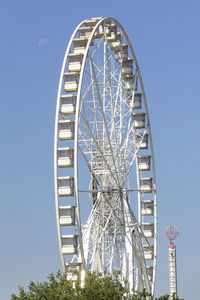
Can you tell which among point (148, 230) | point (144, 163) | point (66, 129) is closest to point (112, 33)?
point (144, 163)

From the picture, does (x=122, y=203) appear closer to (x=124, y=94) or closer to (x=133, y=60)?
(x=124, y=94)

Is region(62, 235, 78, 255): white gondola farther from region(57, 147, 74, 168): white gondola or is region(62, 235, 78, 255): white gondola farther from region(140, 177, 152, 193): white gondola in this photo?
region(140, 177, 152, 193): white gondola

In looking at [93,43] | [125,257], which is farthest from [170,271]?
[93,43]

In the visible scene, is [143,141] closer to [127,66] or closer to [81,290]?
[127,66]

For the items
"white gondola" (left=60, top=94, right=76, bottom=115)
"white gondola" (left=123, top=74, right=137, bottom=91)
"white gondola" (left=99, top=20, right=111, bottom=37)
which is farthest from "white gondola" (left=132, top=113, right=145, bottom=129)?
"white gondola" (left=60, top=94, right=76, bottom=115)

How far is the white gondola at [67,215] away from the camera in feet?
135

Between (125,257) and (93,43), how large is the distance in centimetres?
1283

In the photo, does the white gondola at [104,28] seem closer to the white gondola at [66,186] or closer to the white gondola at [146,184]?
the white gondola at [66,186]

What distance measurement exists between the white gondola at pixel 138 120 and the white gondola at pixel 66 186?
14576 millimetres

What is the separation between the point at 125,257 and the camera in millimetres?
49031

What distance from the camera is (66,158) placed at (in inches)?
→ 1642

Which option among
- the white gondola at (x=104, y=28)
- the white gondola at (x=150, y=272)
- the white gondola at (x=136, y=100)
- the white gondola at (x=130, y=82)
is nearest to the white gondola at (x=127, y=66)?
the white gondola at (x=130, y=82)

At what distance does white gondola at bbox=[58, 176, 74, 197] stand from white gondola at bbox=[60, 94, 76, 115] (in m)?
3.61

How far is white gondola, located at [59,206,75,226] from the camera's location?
4125 cm
